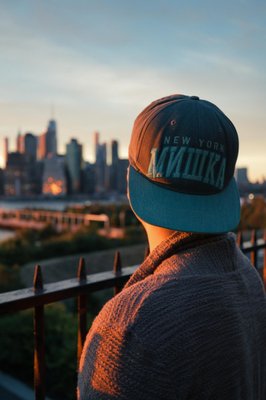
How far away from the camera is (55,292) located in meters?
1.89

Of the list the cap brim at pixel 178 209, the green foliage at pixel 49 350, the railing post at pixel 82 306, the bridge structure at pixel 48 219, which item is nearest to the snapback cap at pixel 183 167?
the cap brim at pixel 178 209

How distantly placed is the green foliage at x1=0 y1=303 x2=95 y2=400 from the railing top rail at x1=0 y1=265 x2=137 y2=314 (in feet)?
16.4

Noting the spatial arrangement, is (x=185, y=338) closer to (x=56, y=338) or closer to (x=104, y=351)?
(x=104, y=351)

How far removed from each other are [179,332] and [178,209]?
0.29m

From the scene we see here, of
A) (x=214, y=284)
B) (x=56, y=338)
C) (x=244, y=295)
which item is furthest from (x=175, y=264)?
(x=56, y=338)

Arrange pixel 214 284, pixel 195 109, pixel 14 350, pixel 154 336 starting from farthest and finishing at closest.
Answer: pixel 14 350 → pixel 195 109 → pixel 214 284 → pixel 154 336

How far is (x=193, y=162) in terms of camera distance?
1.07 meters

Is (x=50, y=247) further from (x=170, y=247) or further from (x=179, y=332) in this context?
(x=179, y=332)

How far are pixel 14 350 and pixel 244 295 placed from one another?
292 inches

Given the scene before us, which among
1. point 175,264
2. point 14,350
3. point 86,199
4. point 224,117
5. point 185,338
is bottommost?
point 86,199

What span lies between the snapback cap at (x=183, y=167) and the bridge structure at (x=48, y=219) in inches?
1690

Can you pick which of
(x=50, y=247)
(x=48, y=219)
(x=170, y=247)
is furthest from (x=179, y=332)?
(x=48, y=219)

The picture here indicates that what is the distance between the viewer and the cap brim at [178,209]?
1072 millimetres

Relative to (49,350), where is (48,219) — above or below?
below
